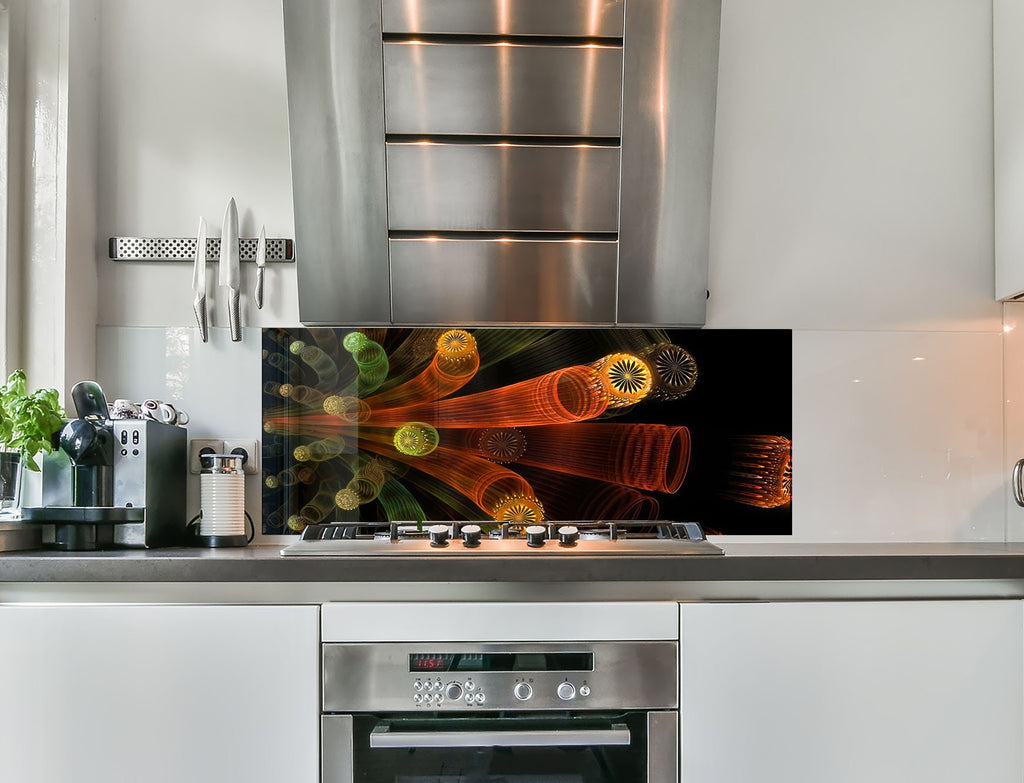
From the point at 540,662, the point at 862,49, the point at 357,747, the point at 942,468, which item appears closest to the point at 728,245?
the point at 862,49

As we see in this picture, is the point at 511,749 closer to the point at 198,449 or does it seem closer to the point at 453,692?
the point at 453,692

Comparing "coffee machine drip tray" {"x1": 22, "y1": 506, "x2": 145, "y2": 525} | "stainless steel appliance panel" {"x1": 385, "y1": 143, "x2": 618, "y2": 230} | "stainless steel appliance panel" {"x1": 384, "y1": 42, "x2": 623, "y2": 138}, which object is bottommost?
"coffee machine drip tray" {"x1": 22, "y1": 506, "x2": 145, "y2": 525}

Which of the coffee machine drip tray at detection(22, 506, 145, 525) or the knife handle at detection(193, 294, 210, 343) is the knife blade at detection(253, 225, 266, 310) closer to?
the knife handle at detection(193, 294, 210, 343)

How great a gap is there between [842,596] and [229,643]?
115 cm

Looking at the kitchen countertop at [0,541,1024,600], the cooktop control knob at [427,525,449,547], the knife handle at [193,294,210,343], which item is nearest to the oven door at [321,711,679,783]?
the kitchen countertop at [0,541,1024,600]

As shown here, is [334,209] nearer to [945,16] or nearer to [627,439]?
[627,439]

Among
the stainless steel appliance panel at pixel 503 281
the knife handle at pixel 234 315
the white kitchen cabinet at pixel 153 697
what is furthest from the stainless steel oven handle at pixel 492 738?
the knife handle at pixel 234 315

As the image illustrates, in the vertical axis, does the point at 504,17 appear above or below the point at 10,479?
above

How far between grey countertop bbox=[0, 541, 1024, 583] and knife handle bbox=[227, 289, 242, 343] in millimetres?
666

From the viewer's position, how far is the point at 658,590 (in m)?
1.58

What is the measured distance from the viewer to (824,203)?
2.16m

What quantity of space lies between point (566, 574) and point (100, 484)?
40.0 inches

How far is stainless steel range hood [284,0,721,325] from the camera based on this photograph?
6.23ft

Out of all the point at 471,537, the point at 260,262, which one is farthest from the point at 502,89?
the point at 471,537
